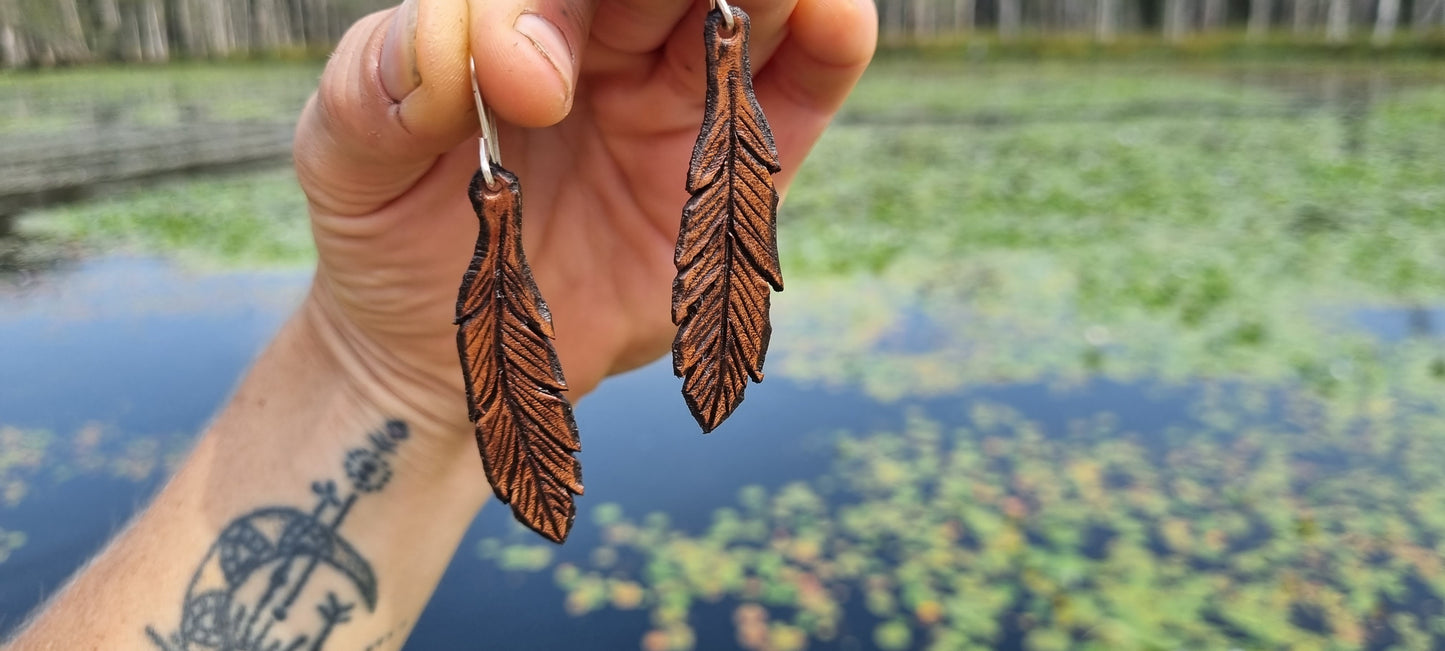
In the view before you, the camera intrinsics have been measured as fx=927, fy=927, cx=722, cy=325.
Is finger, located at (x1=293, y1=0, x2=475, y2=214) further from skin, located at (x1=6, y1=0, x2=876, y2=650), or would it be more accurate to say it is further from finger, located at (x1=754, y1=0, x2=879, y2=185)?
finger, located at (x1=754, y1=0, x2=879, y2=185)

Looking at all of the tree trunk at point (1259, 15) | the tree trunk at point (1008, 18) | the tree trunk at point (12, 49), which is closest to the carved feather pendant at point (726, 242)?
the tree trunk at point (1008, 18)

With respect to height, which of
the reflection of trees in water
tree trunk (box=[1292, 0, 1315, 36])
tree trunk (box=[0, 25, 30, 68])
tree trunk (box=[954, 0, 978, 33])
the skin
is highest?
the skin

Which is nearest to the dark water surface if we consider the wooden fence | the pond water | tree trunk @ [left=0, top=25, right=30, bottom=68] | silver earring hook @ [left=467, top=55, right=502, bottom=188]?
the pond water

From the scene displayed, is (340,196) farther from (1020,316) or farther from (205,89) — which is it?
(205,89)

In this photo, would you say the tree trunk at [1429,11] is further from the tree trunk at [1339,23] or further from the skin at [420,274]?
the skin at [420,274]

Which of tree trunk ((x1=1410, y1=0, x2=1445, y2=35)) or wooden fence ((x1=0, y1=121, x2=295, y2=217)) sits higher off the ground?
wooden fence ((x1=0, y1=121, x2=295, y2=217))
